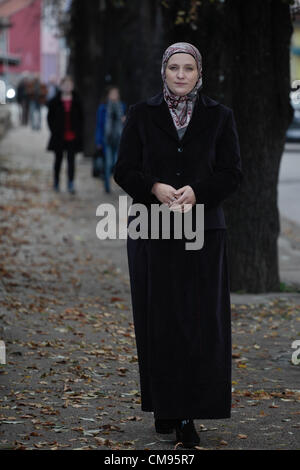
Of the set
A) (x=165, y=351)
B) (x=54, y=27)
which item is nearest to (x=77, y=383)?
(x=165, y=351)

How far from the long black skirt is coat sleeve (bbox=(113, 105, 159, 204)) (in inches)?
9.7

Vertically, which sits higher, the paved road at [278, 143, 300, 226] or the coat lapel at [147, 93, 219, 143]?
the coat lapel at [147, 93, 219, 143]

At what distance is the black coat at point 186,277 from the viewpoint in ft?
19.3

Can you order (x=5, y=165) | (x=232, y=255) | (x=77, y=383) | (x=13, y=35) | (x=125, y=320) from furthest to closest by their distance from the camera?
(x=13, y=35) → (x=5, y=165) → (x=232, y=255) → (x=125, y=320) → (x=77, y=383)

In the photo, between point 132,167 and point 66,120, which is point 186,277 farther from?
point 66,120

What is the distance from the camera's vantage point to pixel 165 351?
5.92 meters

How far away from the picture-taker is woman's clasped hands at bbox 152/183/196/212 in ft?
19.0

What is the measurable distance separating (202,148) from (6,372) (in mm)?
2606

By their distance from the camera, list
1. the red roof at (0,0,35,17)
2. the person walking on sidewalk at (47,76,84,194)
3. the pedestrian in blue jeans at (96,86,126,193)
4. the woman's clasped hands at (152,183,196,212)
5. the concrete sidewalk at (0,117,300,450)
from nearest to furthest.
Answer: the woman's clasped hands at (152,183,196,212) < the concrete sidewalk at (0,117,300,450) < the pedestrian in blue jeans at (96,86,126,193) < the person walking on sidewalk at (47,76,84,194) < the red roof at (0,0,35,17)

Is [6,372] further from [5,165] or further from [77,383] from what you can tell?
[5,165]

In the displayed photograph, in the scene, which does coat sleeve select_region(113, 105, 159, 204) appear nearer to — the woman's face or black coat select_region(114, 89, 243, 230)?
black coat select_region(114, 89, 243, 230)

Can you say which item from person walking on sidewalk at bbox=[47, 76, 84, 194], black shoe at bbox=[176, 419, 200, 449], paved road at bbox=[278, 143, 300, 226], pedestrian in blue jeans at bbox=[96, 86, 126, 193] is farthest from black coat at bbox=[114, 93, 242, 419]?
person walking on sidewalk at bbox=[47, 76, 84, 194]

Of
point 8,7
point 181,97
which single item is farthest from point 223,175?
point 8,7

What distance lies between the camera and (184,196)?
578 centimetres
